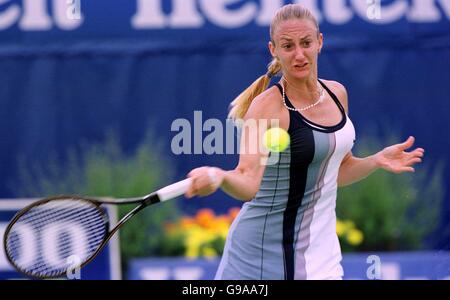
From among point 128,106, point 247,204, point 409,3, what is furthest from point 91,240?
point 409,3

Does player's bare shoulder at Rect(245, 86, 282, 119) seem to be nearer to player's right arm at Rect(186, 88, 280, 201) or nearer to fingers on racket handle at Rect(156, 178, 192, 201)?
player's right arm at Rect(186, 88, 280, 201)

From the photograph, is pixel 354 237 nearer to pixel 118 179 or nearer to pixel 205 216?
pixel 205 216

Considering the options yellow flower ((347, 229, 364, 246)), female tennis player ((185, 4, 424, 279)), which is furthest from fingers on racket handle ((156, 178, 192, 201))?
yellow flower ((347, 229, 364, 246))

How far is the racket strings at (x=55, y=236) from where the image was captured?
3404 millimetres

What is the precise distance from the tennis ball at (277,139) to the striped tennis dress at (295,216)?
0.06 feet

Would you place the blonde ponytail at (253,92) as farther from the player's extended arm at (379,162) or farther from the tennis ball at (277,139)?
the player's extended arm at (379,162)

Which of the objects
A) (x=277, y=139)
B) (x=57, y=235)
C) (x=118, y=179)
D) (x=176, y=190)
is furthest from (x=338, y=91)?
(x=57, y=235)

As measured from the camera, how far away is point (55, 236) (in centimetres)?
389

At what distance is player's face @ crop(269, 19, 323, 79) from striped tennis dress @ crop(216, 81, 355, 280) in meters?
0.09

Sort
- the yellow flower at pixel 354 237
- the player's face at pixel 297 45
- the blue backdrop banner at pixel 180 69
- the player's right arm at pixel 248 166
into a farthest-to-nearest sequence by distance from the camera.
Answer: the yellow flower at pixel 354 237 → the blue backdrop banner at pixel 180 69 → the player's face at pixel 297 45 → the player's right arm at pixel 248 166

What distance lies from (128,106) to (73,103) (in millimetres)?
240

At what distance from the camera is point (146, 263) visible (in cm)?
415

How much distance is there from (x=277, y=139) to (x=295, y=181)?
16 centimetres

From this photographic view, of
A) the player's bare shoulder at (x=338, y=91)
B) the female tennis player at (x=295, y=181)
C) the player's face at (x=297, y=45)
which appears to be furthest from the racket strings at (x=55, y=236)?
the player's bare shoulder at (x=338, y=91)
